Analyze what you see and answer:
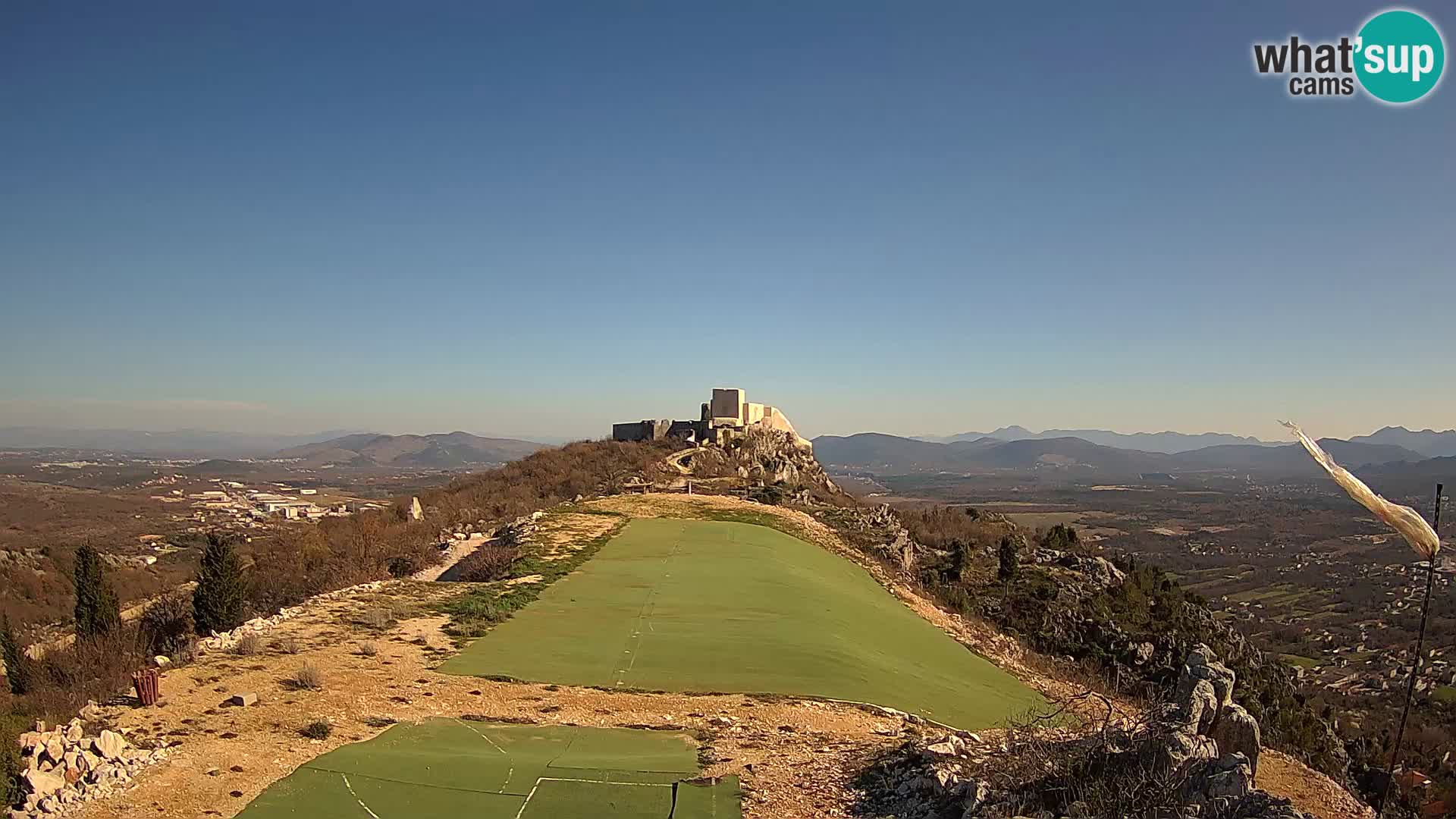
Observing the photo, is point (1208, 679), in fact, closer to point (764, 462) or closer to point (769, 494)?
point (769, 494)

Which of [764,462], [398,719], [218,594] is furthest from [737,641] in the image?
[764,462]

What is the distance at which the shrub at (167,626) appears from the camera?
51.5 ft

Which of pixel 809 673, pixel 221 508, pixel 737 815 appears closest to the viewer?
pixel 737 815

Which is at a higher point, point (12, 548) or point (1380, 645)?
point (12, 548)

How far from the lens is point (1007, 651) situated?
928 inches

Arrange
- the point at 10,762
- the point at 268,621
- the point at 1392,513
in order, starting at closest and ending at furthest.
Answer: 1. the point at 1392,513
2. the point at 10,762
3. the point at 268,621

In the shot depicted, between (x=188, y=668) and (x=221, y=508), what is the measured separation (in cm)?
9048

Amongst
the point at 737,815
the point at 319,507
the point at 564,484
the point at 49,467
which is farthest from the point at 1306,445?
the point at 49,467

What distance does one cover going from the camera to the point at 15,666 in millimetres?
13766

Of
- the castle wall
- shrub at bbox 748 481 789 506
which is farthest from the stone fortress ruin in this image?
shrub at bbox 748 481 789 506

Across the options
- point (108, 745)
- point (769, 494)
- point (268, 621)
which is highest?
point (769, 494)

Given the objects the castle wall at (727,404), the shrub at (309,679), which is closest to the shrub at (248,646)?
the shrub at (309,679)

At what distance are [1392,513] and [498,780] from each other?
8.76 metres

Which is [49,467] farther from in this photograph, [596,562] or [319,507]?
[596,562]
